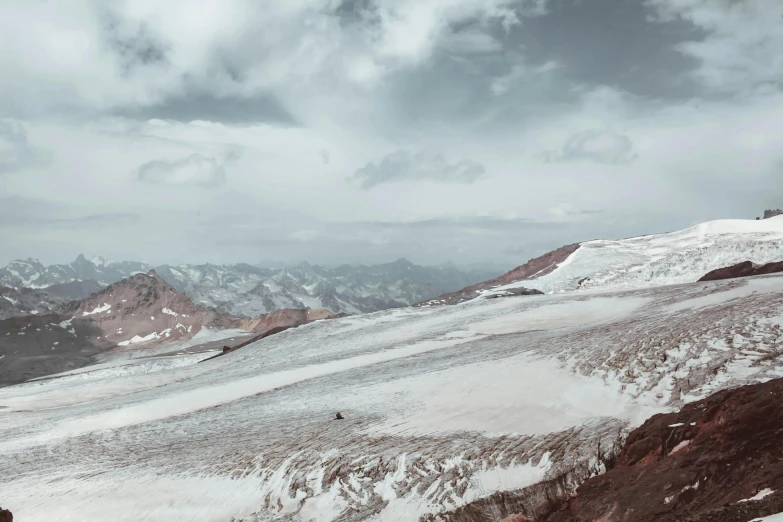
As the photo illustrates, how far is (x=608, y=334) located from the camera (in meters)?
23.2

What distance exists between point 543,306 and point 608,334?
18.4 m

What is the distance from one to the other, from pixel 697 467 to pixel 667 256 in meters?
64.5

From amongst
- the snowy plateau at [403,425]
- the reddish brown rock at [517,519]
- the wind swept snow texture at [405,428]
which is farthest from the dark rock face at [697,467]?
the wind swept snow texture at [405,428]

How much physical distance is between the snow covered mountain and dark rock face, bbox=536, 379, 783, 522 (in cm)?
5136

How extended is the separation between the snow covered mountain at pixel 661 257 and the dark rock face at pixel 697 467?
5136cm

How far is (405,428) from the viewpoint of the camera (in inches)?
672

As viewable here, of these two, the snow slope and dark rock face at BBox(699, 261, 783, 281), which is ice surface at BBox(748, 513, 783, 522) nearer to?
dark rock face at BBox(699, 261, 783, 281)

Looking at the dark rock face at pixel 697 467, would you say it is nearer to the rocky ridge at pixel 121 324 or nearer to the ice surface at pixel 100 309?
the rocky ridge at pixel 121 324

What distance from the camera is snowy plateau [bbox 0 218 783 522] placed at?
13.0m

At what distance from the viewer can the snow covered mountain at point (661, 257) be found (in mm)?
57312

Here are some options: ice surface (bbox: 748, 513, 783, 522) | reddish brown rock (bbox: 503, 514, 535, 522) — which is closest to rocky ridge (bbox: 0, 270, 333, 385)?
reddish brown rock (bbox: 503, 514, 535, 522)

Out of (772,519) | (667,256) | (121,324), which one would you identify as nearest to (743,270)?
(667,256)

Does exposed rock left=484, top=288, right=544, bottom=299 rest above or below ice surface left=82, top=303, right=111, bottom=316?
below

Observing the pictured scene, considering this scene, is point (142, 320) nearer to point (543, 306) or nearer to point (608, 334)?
point (543, 306)
